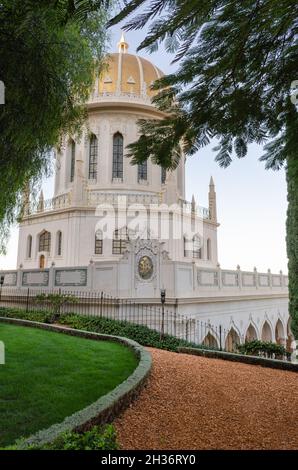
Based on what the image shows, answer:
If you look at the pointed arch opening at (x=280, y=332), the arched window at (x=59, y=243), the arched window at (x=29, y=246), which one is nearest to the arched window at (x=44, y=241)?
the arched window at (x=59, y=243)

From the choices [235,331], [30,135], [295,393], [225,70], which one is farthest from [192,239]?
[225,70]

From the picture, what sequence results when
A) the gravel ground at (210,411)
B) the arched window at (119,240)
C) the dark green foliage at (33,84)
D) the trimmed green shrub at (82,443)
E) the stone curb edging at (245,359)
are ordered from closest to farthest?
the trimmed green shrub at (82,443), the gravel ground at (210,411), the dark green foliage at (33,84), the stone curb edging at (245,359), the arched window at (119,240)

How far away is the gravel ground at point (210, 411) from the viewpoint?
4.36 metres

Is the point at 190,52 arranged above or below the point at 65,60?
below

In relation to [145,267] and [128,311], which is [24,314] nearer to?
[128,311]

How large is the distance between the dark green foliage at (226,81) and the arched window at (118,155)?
24715mm

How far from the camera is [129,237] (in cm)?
2280

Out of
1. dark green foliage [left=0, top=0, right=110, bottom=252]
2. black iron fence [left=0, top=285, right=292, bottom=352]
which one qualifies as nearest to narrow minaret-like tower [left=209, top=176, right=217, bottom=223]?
black iron fence [left=0, top=285, right=292, bottom=352]

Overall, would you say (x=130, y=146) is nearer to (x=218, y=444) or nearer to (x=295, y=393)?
(x=218, y=444)

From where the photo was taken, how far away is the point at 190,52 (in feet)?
10.4

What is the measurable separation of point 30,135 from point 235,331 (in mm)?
17691

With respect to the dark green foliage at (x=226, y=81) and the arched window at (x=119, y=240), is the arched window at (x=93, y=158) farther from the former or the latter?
the dark green foliage at (x=226, y=81)

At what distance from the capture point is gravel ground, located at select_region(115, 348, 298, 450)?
14.3ft

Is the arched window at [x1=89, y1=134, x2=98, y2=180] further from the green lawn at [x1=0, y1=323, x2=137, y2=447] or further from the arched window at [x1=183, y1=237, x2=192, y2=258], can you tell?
the green lawn at [x1=0, y1=323, x2=137, y2=447]
